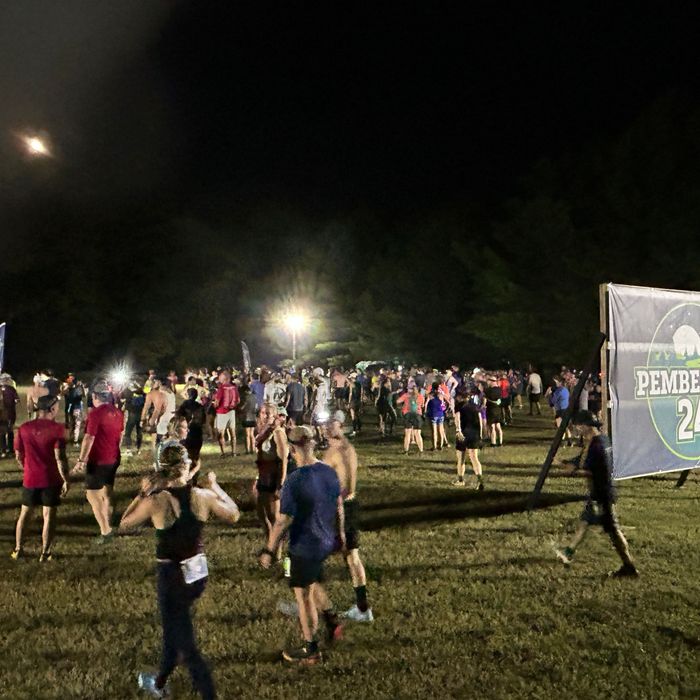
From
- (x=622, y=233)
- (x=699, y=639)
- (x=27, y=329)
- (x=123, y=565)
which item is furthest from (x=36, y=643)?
(x=27, y=329)

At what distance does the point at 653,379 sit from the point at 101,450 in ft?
26.5

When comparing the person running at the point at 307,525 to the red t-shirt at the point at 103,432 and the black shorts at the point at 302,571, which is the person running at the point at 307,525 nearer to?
the black shorts at the point at 302,571

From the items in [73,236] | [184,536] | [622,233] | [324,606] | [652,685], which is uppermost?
[73,236]

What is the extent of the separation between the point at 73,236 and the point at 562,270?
1536 inches

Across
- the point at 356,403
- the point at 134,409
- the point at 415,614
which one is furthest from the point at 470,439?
the point at 356,403

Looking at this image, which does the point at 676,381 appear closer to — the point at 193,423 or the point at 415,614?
the point at 415,614

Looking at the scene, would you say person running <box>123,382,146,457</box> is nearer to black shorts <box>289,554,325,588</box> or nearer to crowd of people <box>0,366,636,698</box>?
crowd of people <box>0,366,636,698</box>

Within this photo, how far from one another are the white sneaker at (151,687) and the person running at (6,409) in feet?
38.6

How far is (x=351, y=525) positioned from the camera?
639cm

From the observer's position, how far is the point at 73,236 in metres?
59.2

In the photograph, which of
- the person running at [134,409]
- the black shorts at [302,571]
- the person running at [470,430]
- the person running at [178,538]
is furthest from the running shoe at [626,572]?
the person running at [134,409]

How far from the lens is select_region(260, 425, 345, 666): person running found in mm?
5285

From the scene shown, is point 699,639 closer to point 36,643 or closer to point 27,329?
point 36,643

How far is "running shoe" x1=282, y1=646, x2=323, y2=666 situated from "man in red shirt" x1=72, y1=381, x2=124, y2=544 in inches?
163
